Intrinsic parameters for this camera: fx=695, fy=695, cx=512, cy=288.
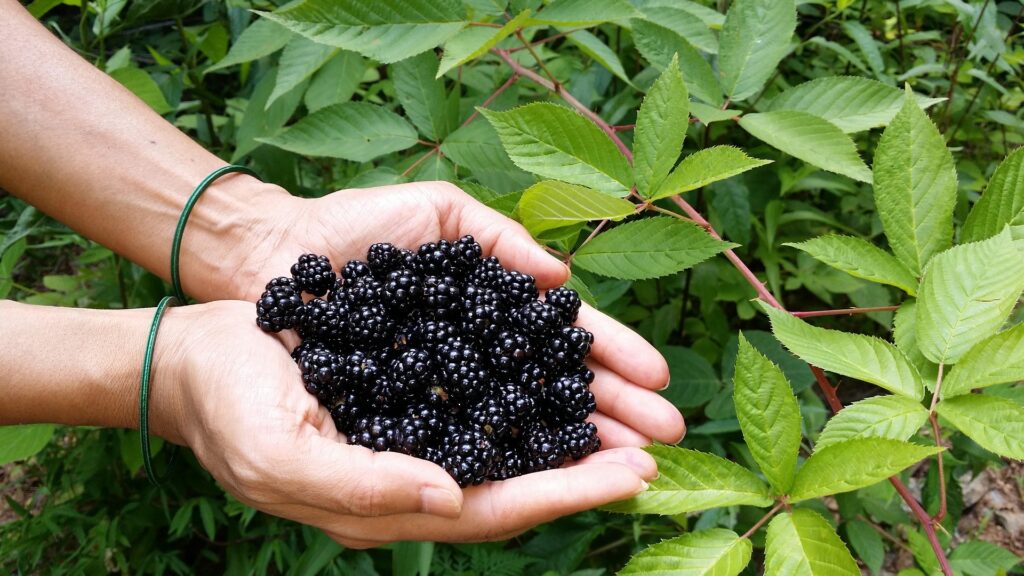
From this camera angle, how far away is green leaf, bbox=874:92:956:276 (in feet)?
4.45

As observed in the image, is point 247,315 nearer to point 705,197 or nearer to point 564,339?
point 564,339

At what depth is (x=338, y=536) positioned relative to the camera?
1666mm

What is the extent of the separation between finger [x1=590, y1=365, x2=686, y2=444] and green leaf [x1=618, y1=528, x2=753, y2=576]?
535mm

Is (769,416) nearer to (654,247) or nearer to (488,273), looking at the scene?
(654,247)

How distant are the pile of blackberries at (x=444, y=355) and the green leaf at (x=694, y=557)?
501 millimetres

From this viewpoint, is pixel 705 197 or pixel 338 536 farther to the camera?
pixel 705 197

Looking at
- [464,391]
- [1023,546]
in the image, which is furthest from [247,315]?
[1023,546]

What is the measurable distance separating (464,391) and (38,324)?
1082mm

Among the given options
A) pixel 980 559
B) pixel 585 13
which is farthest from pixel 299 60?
pixel 980 559

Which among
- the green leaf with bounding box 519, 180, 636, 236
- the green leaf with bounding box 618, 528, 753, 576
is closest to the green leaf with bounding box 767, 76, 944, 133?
the green leaf with bounding box 519, 180, 636, 236

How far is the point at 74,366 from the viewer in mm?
1752

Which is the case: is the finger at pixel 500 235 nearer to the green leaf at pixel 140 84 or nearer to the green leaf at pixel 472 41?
the green leaf at pixel 472 41

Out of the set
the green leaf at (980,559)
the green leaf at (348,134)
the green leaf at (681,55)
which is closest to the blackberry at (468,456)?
the green leaf at (348,134)

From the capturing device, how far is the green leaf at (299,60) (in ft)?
6.31
